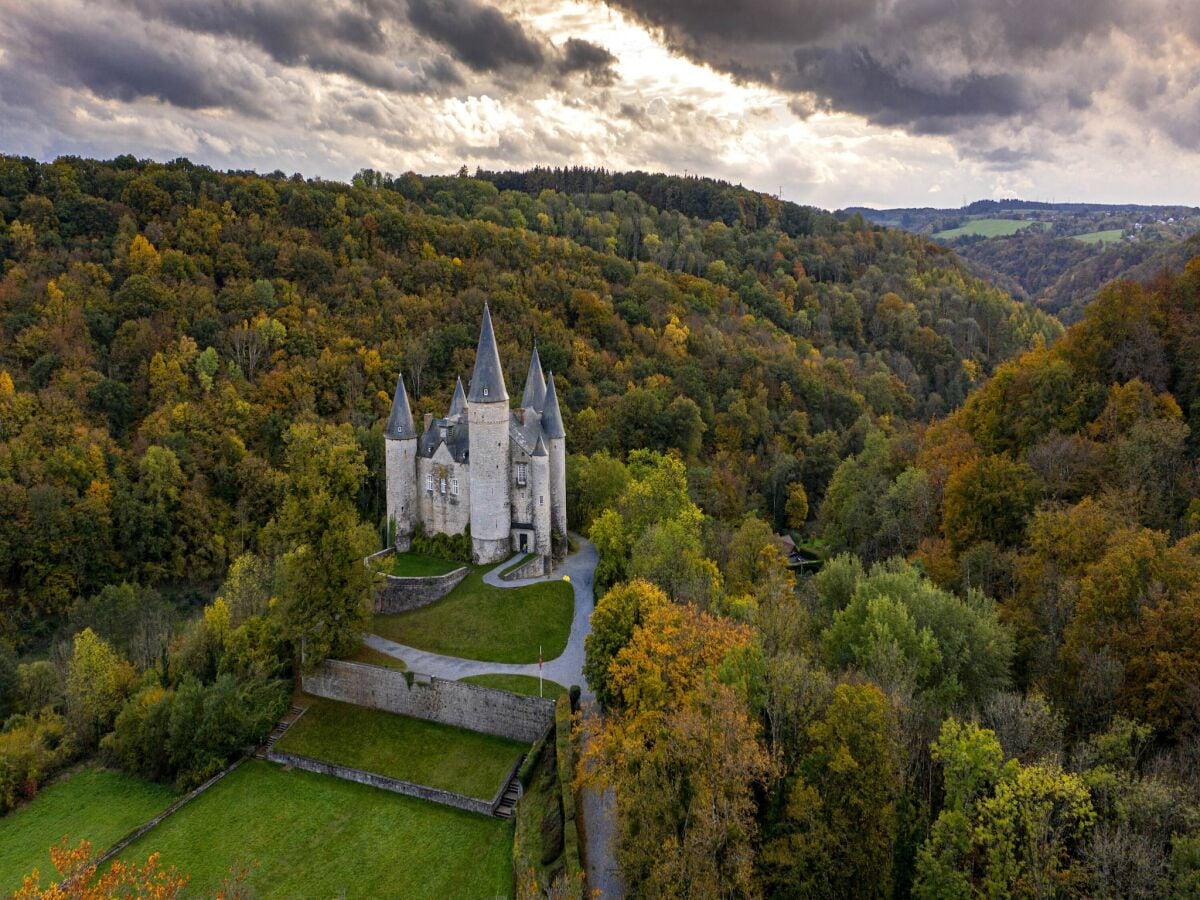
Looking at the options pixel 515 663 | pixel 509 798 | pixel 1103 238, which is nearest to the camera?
pixel 509 798

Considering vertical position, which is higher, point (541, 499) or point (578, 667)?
point (541, 499)

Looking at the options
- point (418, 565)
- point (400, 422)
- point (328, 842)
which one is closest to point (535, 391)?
point (400, 422)

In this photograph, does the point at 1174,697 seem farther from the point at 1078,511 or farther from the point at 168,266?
the point at 168,266

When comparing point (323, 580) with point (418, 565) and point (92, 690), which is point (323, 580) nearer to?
point (418, 565)

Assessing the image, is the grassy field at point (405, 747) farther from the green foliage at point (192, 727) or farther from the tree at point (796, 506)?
the tree at point (796, 506)

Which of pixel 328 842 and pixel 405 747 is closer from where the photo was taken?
pixel 328 842

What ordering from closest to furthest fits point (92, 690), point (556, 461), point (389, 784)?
point (389, 784)
point (92, 690)
point (556, 461)

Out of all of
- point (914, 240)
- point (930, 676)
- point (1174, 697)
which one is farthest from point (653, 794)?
point (914, 240)
